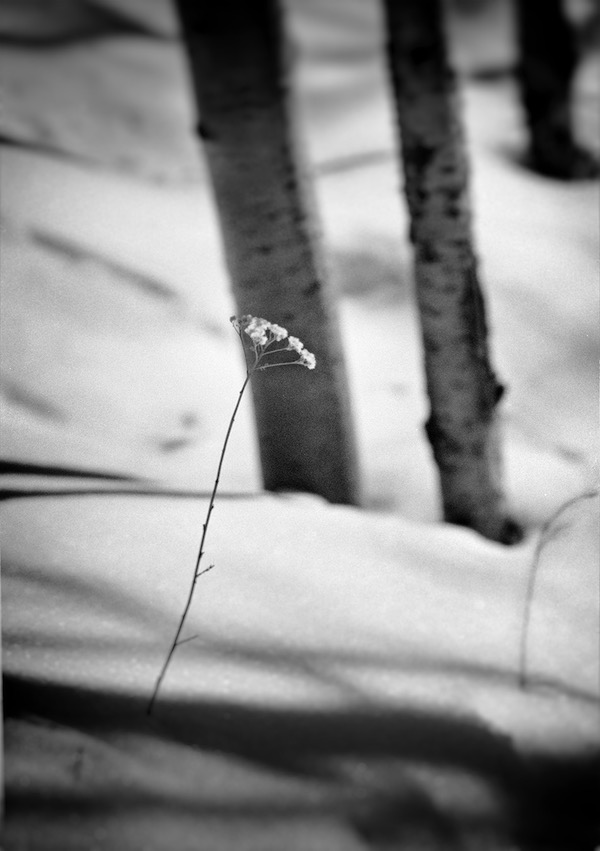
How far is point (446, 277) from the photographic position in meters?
1.57

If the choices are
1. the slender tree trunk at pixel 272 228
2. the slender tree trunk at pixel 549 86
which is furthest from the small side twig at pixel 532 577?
the slender tree trunk at pixel 549 86

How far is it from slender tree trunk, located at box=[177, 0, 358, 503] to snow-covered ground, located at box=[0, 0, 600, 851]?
134mm

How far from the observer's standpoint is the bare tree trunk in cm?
138

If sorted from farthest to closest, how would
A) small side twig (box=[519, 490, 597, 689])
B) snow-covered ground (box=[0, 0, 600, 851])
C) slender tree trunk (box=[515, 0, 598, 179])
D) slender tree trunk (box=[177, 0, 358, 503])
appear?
slender tree trunk (box=[515, 0, 598, 179])
slender tree trunk (box=[177, 0, 358, 503])
small side twig (box=[519, 490, 597, 689])
snow-covered ground (box=[0, 0, 600, 851])

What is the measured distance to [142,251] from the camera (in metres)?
3.39

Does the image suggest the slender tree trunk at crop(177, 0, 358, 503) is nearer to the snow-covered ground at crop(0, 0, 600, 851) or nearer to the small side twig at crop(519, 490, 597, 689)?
the snow-covered ground at crop(0, 0, 600, 851)

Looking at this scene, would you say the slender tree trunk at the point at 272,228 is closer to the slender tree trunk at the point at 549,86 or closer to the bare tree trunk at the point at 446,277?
the bare tree trunk at the point at 446,277

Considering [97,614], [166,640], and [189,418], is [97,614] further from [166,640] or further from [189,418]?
[189,418]

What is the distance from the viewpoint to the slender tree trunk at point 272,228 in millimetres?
1373

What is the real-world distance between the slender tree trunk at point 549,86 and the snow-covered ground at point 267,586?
1.31 meters

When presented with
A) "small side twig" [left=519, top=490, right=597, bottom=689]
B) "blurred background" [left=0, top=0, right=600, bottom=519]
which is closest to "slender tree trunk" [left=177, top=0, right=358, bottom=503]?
"blurred background" [left=0, top=0, right=600, bottom=519]

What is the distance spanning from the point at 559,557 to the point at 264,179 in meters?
1.19

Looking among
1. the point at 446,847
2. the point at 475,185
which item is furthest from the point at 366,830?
the point at 475,185

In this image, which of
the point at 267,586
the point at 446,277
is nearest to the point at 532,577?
the point at 267,586
